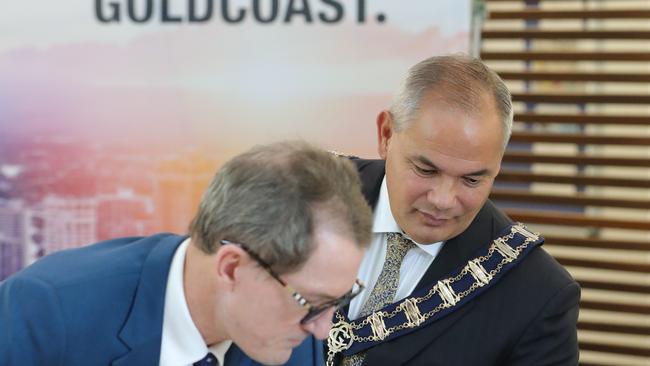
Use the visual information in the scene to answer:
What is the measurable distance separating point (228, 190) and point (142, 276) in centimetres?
23

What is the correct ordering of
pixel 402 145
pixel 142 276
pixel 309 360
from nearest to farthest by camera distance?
pixel 142 276 → pixel 309 360 → pixel 402 145

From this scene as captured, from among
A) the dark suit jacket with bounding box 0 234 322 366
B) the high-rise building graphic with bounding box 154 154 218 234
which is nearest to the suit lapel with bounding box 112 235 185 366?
the dark suit jacket with bounding box 0 234 322 366

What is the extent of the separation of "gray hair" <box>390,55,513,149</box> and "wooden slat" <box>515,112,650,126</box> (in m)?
1.71

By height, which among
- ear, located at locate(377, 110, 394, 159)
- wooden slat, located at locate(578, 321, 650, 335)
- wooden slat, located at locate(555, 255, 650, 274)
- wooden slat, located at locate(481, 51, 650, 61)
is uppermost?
wooden slat, located at locate(481, 51, 650, 61)

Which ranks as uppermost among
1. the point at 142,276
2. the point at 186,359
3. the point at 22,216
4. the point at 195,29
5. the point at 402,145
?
the point at 195,29

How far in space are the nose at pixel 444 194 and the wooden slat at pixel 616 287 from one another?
1931mm

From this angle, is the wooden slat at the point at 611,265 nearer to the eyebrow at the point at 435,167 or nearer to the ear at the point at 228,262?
the eyebrow at the point at 435,167

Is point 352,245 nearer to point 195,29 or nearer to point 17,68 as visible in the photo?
point 195,29

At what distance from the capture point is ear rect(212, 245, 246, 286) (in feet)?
3.98

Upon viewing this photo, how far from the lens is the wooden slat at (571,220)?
11.2 feet

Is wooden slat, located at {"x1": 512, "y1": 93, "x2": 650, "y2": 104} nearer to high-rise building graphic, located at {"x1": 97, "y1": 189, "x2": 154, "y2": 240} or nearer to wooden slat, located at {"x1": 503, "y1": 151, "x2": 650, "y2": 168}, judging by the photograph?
wooden slat, located at {"x1": 503, "y1": 151, "x2": 650, "y2": 168}

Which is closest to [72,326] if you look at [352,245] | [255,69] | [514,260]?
[352,245]

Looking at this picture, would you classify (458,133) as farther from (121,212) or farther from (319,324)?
(121,212)

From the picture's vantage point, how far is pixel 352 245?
1.24m
